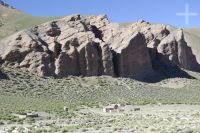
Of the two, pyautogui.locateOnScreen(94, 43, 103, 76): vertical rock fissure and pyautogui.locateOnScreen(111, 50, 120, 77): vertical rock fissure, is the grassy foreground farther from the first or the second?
pyautogui.locateOnScreen(111, 50, 120, 77): vertical rock fissure

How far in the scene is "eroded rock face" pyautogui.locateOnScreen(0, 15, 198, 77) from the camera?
90625 millimetres

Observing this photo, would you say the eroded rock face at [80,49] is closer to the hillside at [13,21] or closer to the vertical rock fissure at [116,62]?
the vertical rock fissure at [116,62]

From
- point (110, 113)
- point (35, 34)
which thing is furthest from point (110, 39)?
point (110, 113)

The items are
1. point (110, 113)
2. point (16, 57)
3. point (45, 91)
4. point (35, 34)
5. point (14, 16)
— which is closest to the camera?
point (110, 113)

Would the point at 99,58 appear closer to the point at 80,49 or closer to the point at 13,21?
the point at 80,49

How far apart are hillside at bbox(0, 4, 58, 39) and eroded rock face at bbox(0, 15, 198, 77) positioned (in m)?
10.5

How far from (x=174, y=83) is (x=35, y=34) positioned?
28874 millimetres

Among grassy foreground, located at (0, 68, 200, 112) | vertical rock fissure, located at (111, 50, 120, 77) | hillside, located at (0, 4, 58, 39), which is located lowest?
grassy foreground, located at (0, 68, 200, 112)

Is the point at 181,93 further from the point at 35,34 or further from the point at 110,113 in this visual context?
the point at 110,113

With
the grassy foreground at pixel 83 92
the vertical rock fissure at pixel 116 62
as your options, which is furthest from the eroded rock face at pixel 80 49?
the grassy foreground at pixel 83 92

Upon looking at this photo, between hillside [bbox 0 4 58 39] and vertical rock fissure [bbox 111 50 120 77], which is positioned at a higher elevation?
hillside [bbox 0 4 58 39]

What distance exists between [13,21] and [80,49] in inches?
1231

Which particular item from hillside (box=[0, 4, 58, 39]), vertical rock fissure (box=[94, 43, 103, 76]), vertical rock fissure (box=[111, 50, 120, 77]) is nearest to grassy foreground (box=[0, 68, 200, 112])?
vertical rock fissure (box=[94, 43, 103, 76])

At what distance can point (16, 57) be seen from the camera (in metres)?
90.1
